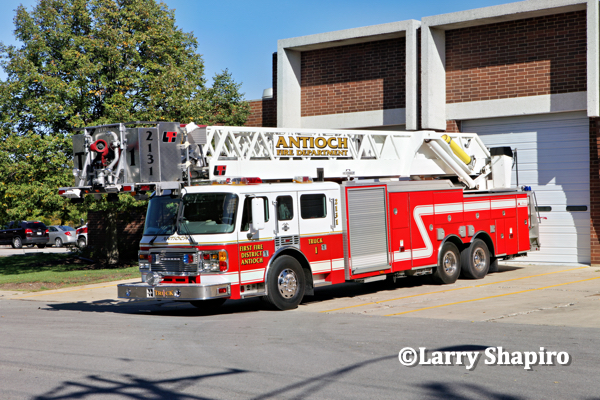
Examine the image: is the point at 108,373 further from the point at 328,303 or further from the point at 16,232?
the point at 16,232

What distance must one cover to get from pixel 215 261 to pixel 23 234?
1308 inches

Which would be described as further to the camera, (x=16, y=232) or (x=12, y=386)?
(x=16, y=232)

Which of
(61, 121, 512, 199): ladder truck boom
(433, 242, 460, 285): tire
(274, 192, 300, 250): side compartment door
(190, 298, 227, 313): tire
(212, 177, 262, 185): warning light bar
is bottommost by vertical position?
(190, 298, 227, 313): tire

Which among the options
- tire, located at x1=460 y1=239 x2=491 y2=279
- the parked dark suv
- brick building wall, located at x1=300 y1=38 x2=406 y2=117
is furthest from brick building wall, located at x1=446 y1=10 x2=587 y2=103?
the parked dark suv

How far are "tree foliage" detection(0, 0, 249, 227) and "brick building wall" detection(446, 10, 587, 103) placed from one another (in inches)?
337

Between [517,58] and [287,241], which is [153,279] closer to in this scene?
[287,241]

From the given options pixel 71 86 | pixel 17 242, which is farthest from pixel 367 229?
pixel 17 242

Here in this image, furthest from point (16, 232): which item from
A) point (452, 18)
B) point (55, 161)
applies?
point (452, 18)

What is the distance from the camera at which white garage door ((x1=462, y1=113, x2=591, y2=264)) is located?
19.0 metres

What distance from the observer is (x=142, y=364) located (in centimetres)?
771

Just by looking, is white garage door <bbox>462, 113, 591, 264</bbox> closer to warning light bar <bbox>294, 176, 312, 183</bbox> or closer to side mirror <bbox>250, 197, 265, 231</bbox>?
warning light bar <bbox>294, 176, 312, 183</bbox>

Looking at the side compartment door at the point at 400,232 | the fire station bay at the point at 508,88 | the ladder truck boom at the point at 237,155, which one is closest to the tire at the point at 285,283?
the ladder truck boom at the point at 237,155

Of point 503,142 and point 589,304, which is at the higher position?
point 503,142

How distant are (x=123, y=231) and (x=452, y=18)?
582 inches
